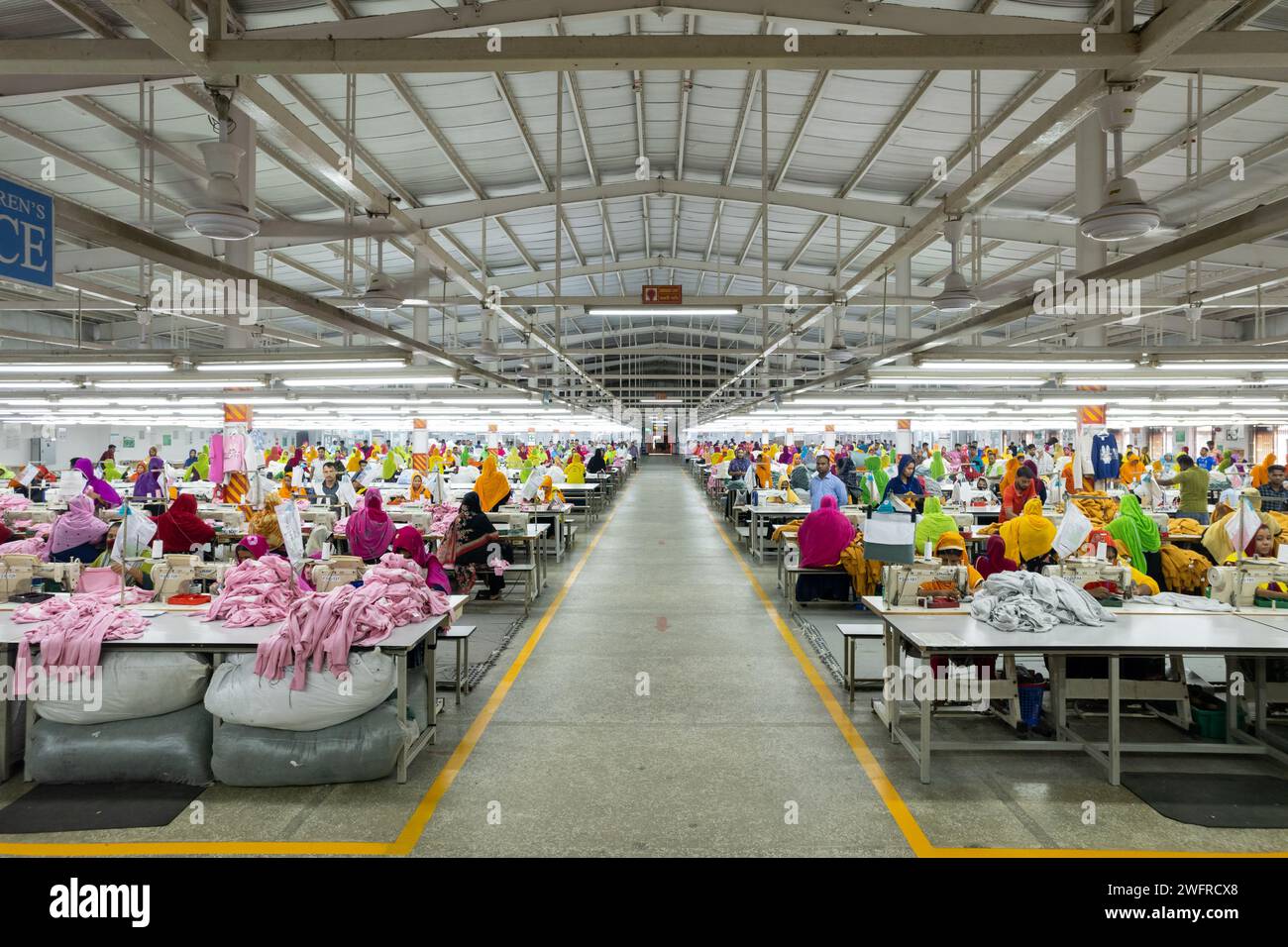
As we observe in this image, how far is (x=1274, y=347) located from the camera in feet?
21.7

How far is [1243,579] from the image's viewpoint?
5523mm

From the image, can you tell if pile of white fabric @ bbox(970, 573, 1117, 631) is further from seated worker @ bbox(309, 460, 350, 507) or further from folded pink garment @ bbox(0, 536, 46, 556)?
seated worker @ bbox(309, 460, 350, 507)

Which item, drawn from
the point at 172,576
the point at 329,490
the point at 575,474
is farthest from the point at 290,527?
the point at 575,474

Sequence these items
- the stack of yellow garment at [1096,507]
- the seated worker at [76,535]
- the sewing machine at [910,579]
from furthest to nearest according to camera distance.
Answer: the stack of yellow garment at [1096,507] → the seated worker at [76,535] → the sewing machine at [910,579]

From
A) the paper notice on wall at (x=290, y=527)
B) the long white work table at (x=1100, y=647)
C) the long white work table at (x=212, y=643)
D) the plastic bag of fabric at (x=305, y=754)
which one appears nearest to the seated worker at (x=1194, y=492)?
the long white work table at (x=1100, y=647)

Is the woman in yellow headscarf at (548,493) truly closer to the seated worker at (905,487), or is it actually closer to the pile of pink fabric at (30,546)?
the seated worker at (905,487)

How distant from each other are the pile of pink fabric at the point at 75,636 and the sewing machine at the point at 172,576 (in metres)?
0.82

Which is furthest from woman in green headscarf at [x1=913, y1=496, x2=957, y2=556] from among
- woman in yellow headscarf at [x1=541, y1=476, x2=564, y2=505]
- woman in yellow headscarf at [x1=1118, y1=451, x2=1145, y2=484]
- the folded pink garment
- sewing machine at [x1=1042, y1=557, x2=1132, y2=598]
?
woman in yellow headscarf at [x1=1118, y1=451, x2=1145, y2=484]

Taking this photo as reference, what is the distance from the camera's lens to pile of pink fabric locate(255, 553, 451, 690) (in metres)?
4.12

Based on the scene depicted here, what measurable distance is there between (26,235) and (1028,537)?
23.7 feet

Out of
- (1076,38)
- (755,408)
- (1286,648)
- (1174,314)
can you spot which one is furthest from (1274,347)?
(755,408)

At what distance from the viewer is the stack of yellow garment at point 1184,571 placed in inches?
296

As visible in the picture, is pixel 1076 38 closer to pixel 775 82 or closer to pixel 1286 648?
pixel 1286 648

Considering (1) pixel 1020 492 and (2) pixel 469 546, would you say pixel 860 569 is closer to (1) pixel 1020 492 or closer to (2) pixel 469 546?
(1) pixel 1020 492
